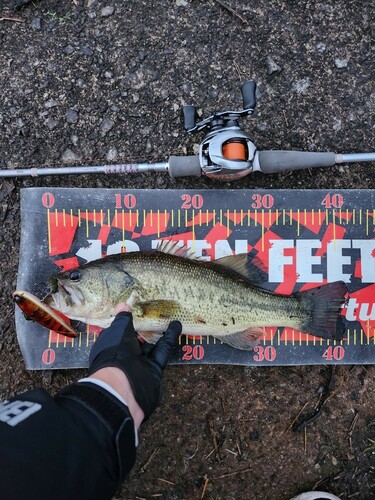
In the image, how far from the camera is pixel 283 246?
10.9 ft

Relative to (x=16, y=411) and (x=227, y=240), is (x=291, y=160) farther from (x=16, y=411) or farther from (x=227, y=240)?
(x=16, y=411)

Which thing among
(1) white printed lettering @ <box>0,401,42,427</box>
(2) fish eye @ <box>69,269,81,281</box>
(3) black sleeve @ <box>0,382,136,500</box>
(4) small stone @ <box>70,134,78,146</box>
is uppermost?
(4) small stone @ <box>70,134,78,146</box>

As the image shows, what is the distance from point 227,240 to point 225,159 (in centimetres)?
68

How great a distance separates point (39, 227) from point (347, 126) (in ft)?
7.93

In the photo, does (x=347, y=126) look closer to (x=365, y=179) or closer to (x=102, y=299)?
(x=365, y=179)

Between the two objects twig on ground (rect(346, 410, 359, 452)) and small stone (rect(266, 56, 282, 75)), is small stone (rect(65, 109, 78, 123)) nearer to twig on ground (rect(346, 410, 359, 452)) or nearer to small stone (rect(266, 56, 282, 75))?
small stone (rect(266, 56, 282, 75))

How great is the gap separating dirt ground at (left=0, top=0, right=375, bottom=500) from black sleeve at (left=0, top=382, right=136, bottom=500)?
3.84 ft

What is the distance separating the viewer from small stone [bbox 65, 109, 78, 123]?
3.40 metres

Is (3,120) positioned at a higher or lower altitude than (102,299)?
higher

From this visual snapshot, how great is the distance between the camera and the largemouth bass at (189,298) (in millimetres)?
2932

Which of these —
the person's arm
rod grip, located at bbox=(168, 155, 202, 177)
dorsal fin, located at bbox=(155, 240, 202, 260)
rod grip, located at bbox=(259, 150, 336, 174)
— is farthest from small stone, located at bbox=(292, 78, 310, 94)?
the person's arm

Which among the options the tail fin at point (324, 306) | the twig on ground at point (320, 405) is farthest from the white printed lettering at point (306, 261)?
the twig on ground at point (320, 405)

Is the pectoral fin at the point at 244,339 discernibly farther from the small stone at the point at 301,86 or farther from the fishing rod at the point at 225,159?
the small stone at the point at 301,86

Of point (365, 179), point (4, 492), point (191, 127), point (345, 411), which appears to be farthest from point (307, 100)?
point (4, 492)
